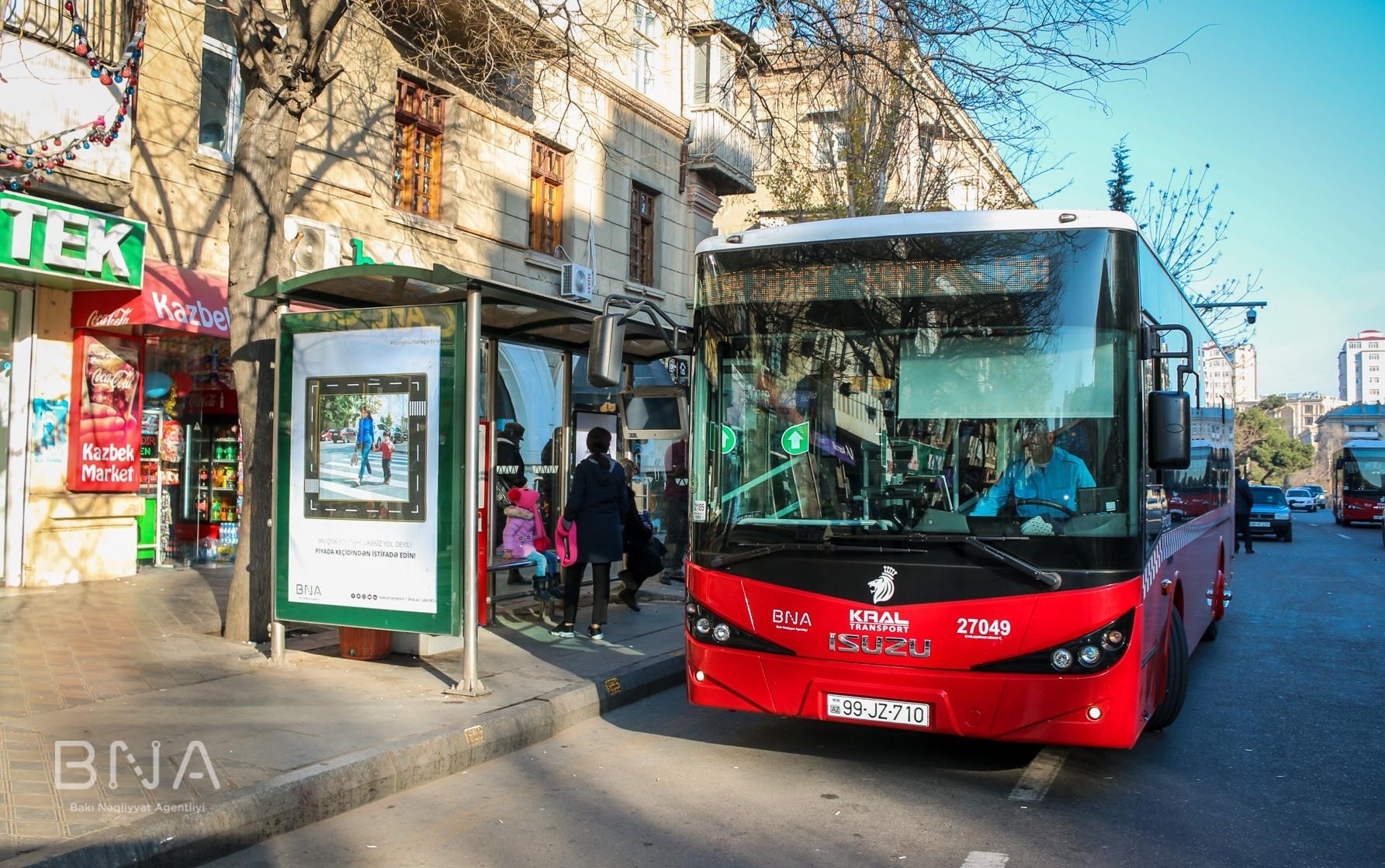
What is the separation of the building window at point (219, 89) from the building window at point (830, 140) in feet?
32.3

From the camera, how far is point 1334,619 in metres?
13.4

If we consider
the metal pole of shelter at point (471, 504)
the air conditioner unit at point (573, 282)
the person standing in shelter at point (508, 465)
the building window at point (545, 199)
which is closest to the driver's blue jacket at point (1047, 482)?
the metal pole of shelter at point (471, 504)

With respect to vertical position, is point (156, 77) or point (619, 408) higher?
point (156, 77)

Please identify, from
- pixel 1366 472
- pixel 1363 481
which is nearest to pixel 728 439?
pixel 1363 481

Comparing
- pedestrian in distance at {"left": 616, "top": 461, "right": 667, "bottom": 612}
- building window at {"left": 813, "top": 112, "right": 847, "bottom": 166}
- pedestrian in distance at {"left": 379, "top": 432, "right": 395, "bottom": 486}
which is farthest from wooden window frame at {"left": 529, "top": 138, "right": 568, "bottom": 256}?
pedestrian in distance at {"left": 379, "top": 432, "right": 395, "bottom": 486}

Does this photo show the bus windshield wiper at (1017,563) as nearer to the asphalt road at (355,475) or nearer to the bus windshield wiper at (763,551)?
the bus windshield wiper at (763,551)

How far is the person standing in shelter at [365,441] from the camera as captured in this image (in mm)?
7559

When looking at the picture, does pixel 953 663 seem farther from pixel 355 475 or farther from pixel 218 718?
pixel 355 475

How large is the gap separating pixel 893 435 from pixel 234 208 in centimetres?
569

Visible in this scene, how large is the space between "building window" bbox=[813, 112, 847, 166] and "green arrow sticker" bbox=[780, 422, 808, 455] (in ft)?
47.3

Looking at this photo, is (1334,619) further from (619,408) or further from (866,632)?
(866,632)

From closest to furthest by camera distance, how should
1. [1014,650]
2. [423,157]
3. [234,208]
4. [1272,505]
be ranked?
[1014,650] < [234,208] < [423,157] < [1272,505]

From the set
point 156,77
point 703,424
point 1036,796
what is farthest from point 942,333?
point 156,77

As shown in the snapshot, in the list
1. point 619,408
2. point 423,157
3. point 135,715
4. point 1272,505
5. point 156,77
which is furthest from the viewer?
point 1272,505
